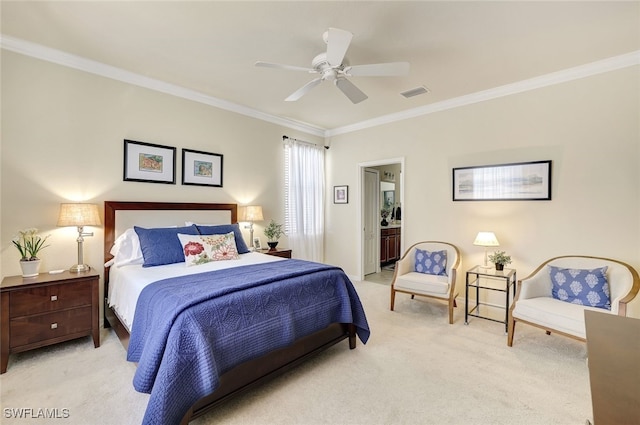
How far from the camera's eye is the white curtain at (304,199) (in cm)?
514

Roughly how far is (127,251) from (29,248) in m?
0.77

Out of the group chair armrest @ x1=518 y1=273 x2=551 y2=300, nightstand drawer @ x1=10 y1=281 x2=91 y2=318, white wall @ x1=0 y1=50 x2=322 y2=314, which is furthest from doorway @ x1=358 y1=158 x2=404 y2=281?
nightstand drawer @ x1=10 y1=281 x2=91 y2=318

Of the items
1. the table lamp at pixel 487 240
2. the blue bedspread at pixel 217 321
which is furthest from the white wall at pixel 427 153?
the blue bedspread at pixel 217 321

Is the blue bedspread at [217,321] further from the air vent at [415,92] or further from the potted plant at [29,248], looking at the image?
the air vent at [415,92]

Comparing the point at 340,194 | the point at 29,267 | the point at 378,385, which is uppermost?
the point at 340,194

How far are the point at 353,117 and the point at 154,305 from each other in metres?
4.04

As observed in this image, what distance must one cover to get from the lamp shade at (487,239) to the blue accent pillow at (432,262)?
0.50 metres

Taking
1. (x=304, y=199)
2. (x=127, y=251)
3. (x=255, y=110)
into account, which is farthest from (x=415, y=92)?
(x=127, y=251)

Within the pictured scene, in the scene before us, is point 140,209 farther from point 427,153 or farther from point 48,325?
point 427,153

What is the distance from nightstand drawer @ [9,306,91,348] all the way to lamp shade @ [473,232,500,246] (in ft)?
13.8

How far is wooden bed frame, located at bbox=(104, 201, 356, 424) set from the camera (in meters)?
1.87

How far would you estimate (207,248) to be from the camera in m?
3.20

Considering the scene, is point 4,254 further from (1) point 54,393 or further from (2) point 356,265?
(2) point 356,265

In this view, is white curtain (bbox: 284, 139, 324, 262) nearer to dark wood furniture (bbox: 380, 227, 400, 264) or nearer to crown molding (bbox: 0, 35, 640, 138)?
crown molding (bbox: 0, 35, 640, 138)
